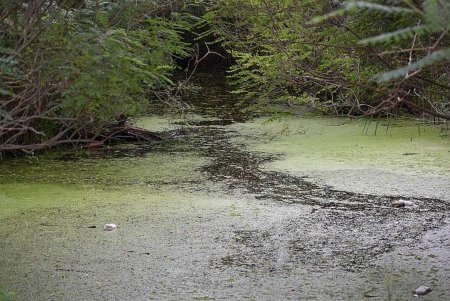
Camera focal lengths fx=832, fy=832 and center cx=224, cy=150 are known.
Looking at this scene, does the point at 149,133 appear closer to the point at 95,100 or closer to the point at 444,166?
the point at 444,166

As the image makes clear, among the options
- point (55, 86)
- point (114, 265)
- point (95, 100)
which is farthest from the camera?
point (114, 265)

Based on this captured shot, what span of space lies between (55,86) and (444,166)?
297 cm

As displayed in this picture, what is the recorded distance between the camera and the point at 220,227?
3.50 metres

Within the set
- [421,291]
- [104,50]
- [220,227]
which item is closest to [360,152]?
[220,227]

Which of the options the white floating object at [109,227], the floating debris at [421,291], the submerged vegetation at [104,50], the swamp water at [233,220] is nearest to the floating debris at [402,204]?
the swamp water at [233,220]

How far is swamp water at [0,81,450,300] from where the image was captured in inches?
110

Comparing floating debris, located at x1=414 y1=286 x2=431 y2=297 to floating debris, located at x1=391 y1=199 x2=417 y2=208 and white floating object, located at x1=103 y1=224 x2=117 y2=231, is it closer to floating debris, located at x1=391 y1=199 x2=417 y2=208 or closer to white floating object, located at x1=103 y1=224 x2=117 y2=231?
floating debris, located at x1=391 y1=199 x2=417 y2=208

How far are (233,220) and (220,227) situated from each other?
118 millimetres

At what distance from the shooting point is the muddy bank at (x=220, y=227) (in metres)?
2.79

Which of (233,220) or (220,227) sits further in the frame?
(233,220)

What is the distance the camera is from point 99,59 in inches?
85.1

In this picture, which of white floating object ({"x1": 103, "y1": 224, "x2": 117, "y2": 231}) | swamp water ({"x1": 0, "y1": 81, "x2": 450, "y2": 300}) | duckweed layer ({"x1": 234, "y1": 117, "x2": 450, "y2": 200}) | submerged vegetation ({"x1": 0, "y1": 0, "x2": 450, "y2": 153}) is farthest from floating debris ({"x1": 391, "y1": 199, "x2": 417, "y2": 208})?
white floating object ({"x1": 103, "y1": 224, "x2": 117, "y2": 231})

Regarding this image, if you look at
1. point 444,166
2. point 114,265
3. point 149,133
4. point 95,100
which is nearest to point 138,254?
point 114,265

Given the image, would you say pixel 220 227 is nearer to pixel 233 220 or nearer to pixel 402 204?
pixel 233 220
